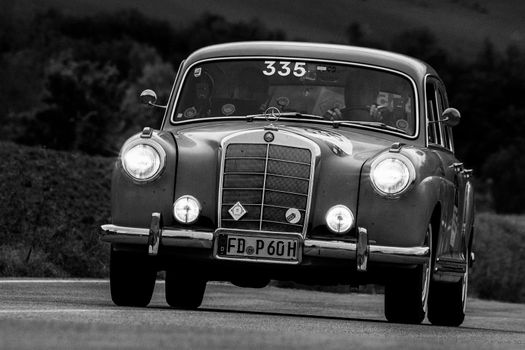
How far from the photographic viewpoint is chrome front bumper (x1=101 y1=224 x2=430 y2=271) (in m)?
10.6

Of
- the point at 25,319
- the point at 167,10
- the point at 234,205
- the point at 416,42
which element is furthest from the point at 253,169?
the point at 167,10

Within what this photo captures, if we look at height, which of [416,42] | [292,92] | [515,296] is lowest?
[515,296]

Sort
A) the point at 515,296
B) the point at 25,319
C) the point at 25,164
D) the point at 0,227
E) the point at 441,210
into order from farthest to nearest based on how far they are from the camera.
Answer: the point at 515,296 → the point at 25,164 → the point at 0,227 → the point at 441,210 → the point at 25,319

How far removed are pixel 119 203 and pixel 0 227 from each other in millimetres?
8481

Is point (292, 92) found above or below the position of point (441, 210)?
above

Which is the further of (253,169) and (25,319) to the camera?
(253,169)

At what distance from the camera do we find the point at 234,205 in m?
10.8

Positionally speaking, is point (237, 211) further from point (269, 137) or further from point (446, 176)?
point (446, 176)

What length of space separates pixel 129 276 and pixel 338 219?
1.54 meters

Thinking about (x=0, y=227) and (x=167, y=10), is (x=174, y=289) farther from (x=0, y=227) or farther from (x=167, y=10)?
(x=167, y=10)

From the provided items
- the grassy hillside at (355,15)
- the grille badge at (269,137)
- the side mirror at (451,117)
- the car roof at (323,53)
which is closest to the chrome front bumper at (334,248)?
the grille badge at (269,137)

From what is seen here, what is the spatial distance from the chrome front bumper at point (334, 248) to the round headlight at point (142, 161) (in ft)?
1.27

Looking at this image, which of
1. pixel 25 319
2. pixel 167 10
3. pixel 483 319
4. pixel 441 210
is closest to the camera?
pixel 25 319

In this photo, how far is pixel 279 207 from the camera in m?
10.8
